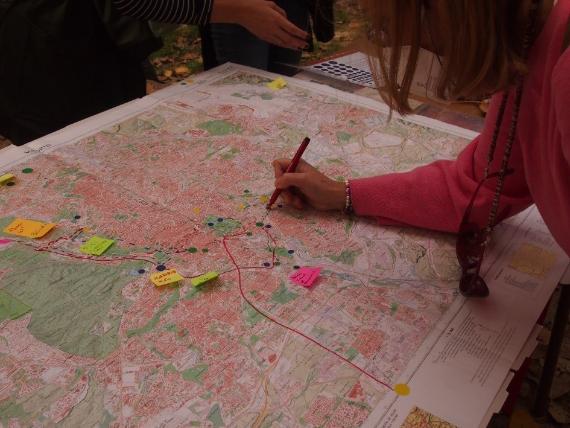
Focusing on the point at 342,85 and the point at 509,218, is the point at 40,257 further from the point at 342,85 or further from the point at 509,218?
the point at 342,85

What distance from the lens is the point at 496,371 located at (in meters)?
0.62

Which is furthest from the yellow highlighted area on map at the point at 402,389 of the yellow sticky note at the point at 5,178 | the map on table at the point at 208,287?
the yellow sticky note at the point at 5,178

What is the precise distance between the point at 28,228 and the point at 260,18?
683 millimetres

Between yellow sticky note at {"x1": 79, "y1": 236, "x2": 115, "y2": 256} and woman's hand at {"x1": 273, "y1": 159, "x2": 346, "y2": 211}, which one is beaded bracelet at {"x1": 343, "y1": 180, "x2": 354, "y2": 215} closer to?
woman's hand at {"x1": 273, "y1": 159, "x2": 346, "y2": 211}

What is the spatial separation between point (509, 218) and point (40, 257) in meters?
0.70

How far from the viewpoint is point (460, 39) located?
22.0 inches

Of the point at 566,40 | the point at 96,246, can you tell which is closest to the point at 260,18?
the point at 96,246

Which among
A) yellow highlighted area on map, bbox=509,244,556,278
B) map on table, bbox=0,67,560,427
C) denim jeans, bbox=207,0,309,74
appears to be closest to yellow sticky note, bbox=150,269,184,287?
map on table, bbox=0,67,560,427

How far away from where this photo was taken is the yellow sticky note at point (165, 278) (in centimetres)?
72

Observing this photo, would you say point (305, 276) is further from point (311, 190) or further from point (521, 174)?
point (521, 174)

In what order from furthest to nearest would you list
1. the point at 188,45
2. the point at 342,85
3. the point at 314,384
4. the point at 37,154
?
1. the point at 188,45
2. the point at 342,85
3. the point at 37,154
4. the point at 314,384

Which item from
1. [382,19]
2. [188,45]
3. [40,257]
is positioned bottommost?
[188,45]

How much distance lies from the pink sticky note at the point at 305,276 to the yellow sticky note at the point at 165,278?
0.50 feet

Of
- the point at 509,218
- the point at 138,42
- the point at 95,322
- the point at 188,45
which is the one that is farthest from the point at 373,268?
the point at 188,45
